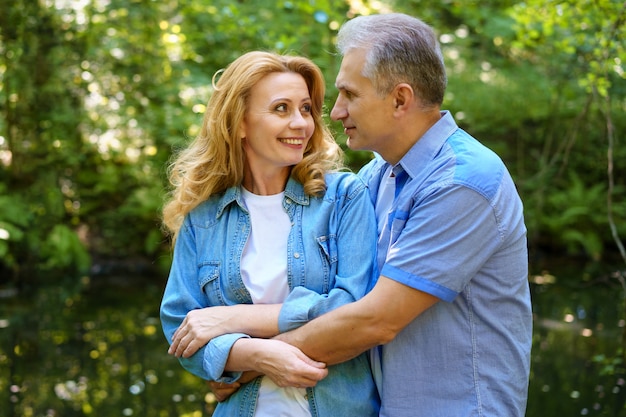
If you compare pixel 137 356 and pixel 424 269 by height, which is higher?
pixel 424 269

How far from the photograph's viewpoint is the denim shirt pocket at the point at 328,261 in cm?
242

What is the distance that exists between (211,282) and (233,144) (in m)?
0.46

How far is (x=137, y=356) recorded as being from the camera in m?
7.04

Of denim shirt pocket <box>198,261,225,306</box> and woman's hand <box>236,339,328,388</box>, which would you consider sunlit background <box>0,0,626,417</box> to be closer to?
denim shirt pocket <box>198,261,225,306</box>

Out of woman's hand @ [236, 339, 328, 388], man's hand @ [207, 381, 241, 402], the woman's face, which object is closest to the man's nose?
the woman's face

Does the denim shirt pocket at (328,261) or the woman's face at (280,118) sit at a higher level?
the woman's face at (280,118)

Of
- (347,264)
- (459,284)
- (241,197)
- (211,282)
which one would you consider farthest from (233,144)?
(459,284)

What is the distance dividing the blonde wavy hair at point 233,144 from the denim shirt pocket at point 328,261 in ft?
0.63

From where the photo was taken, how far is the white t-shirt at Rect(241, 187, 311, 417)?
7.68ft

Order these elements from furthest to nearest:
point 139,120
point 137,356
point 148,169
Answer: point 148,169
point 139,120
point 137,356

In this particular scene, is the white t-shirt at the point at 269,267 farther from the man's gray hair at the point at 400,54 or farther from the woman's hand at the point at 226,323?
the man's gray hair at the point at 400,54

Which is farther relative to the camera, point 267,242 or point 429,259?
point 267,242

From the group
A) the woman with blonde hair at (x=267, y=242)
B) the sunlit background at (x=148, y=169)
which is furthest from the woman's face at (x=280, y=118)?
the sunlit background at (x=148, y=169)

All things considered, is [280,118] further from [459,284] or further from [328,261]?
[459,284]
